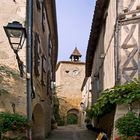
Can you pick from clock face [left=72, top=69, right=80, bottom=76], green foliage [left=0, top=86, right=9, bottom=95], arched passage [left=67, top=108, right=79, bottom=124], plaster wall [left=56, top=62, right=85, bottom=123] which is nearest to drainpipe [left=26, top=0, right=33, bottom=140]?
green foliage [left=0, top=86, right=9, bottom=95]

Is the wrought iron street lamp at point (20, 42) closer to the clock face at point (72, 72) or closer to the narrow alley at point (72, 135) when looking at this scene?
the narrow alley at point (72, 135)

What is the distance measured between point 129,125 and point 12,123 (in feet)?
9.25

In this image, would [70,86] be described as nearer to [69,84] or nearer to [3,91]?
[69,84]

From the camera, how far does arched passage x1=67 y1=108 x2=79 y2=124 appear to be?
45.2 metres

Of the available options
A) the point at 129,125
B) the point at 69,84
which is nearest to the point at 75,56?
the point at 69,84

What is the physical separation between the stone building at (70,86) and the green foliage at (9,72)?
34324 millimetres

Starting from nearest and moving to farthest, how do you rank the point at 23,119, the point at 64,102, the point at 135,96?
the point at 23,119 → the point at 135,96 → the point at 64,102

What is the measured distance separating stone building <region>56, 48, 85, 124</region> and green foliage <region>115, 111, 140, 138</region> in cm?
3469

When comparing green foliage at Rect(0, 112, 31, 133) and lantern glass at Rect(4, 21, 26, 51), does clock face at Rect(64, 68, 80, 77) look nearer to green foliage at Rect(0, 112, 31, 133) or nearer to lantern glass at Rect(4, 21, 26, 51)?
green foliage at Rect(0, 112, 31, 133)

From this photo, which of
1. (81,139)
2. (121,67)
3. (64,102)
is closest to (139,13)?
(121,67)

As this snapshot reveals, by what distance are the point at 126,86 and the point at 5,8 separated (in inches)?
152

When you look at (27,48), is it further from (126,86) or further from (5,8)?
(126,86)

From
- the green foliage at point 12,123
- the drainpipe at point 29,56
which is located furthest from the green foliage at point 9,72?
the green foliage at point 12,123

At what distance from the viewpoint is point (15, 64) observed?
10539mm
